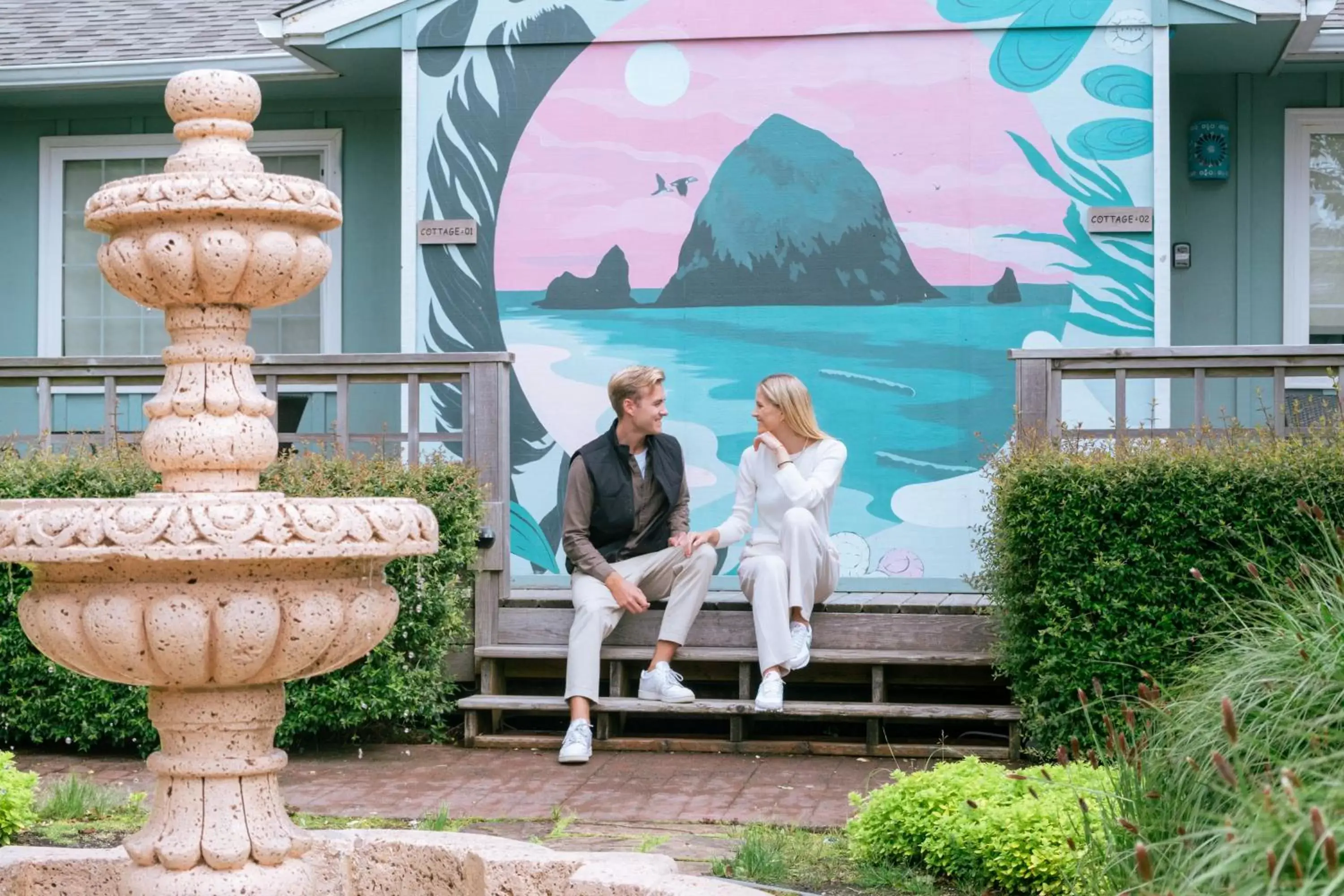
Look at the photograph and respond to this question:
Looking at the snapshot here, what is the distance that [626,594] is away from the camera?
7180 millimetres

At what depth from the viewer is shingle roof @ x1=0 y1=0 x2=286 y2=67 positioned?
10.8 meters

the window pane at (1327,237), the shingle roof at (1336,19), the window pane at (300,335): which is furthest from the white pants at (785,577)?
the shingle roof at (1336,19)

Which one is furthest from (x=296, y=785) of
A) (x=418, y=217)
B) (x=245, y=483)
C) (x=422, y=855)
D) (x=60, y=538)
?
(x=418, y=217)

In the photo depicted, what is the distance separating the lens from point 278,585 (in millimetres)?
3607

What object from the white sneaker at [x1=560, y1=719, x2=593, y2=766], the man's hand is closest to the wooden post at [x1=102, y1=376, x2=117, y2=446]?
the man's hand

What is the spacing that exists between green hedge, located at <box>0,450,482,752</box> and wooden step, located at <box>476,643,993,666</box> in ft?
1.17

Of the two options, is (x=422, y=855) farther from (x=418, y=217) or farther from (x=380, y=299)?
(x=380, y=299)

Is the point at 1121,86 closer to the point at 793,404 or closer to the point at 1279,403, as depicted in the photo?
the point at 1279,403

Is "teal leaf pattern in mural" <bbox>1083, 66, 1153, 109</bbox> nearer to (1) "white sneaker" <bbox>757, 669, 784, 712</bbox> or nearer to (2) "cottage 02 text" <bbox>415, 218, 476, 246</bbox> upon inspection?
(2) "cottage 02 text" <bbox>415, 218, 476, 246</bbox>

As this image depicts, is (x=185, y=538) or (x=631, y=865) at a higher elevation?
(x=185, y=538)

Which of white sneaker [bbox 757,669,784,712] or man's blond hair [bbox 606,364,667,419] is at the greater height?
man's blond hair [bbox 606,364,667,419]

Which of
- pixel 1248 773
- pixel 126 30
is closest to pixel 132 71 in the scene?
pixel 126 30

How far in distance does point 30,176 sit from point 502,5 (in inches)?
167

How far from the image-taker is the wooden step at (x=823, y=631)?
24.4ft
